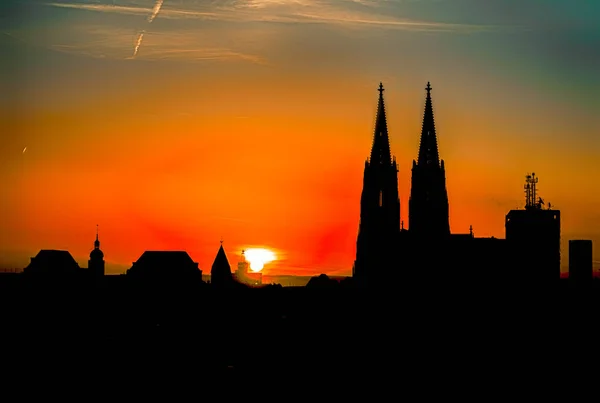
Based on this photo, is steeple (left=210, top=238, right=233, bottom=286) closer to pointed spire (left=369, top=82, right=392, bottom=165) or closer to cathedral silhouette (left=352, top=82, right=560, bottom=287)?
cathedral silhouette (left=352, top=82, right=560, bottom=287)

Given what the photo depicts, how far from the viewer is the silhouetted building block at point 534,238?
150m

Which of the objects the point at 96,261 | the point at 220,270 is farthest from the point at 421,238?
the point at 96,261

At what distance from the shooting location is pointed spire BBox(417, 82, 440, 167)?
126 metres

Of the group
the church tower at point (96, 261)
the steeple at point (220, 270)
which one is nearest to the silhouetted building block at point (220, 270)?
the steeple at point (220, 270)

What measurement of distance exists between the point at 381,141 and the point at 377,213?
28.3 ft

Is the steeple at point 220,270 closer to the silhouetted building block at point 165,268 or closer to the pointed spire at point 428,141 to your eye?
the silhouetted building block at point 165,268

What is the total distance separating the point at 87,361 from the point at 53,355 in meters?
5.48

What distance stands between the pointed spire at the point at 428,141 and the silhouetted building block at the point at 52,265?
5371 cm

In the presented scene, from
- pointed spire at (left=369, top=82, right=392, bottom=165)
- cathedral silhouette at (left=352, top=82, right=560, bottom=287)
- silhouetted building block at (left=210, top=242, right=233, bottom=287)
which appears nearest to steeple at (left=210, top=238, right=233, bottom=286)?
silhouetted building block at (left=210, top=242, right=233, bottom=287)

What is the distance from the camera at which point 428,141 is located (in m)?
128

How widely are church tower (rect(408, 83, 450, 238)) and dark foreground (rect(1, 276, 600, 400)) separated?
9.99 metres

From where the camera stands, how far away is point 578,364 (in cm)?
10531

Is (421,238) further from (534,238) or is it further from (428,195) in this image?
(534,238)

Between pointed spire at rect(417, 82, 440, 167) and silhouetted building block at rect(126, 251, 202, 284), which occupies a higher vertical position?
pointed spire at rect(417, 82, 440, 167)
